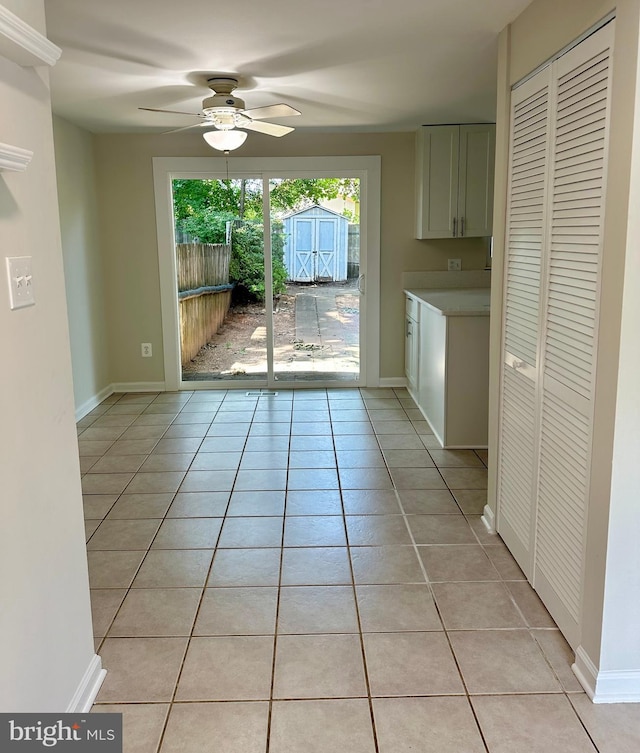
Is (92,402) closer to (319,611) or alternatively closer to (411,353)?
(411,353)

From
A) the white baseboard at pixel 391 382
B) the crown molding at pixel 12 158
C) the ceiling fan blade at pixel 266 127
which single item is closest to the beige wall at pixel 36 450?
the crown molding at pixel 12 158

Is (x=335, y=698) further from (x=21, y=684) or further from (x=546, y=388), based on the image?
(x=546, y=388)

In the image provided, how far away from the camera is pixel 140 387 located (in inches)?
236

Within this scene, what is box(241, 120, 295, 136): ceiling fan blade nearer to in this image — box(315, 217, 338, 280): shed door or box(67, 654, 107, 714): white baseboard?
box(315, 217, 338, 280): shed door

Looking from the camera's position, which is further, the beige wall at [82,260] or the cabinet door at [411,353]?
the cabinet door at [411,353]

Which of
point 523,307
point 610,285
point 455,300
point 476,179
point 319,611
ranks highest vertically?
point 476,179

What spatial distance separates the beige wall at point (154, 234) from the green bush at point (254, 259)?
588 millimetres

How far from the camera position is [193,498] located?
11.6 feet

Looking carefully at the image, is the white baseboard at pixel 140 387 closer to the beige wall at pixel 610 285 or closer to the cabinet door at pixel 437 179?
the cabinet door at pixel 437 179

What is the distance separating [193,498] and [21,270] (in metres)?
2.16

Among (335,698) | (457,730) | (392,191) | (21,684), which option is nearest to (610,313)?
(457,730)

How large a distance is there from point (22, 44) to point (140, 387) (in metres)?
4.73

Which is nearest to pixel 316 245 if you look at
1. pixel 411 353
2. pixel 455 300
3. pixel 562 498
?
pixel 411 353

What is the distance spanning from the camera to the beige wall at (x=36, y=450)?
1.51 metres
